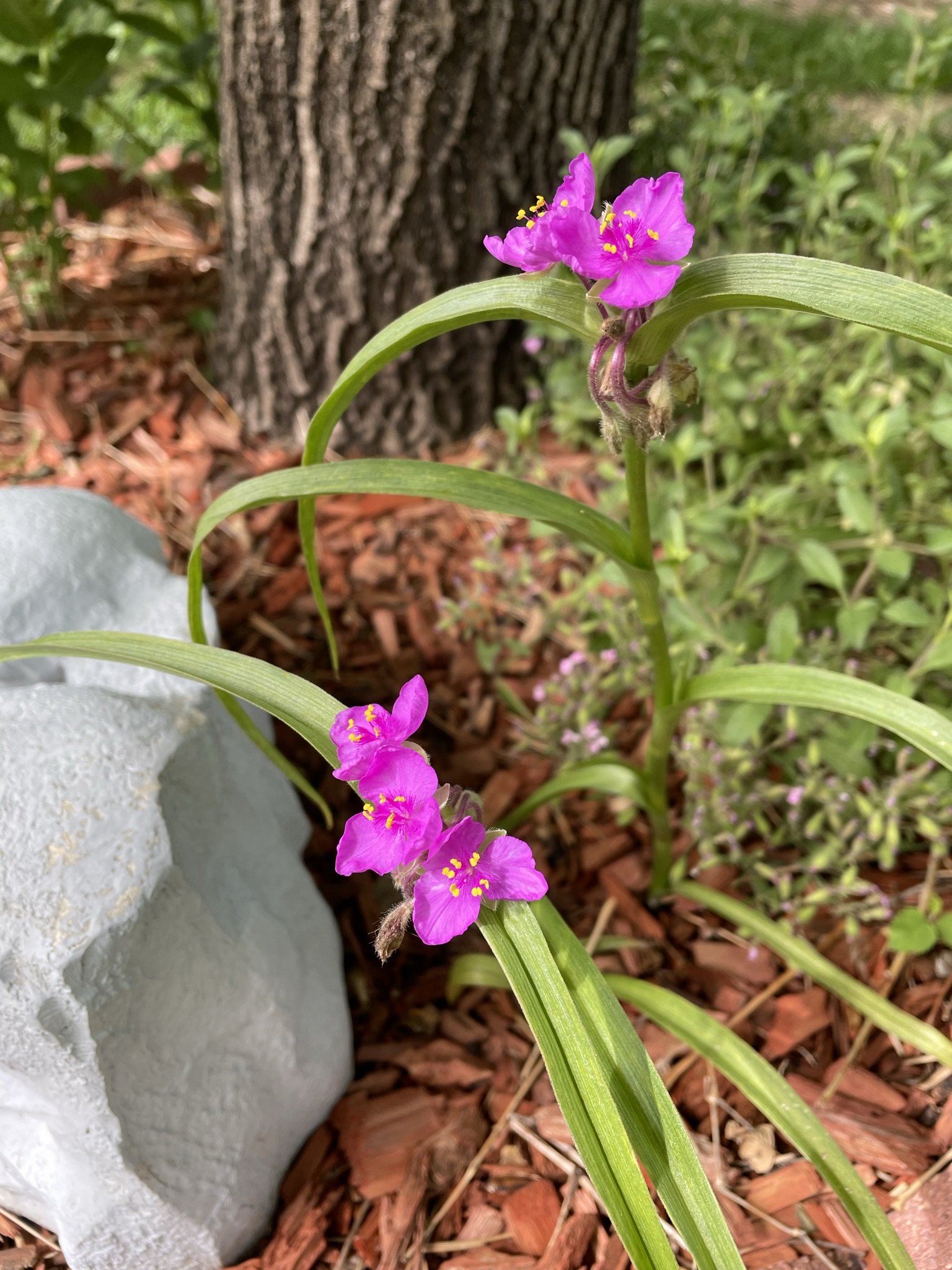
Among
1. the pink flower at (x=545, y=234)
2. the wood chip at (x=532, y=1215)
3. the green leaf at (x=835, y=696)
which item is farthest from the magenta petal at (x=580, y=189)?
the wood chip at (x=532, y=1215)

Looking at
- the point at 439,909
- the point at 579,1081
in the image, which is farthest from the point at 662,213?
the point at 579,1081

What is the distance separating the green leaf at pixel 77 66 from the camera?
77.5 inches

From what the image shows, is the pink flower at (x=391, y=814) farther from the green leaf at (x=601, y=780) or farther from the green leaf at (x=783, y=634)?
the green leaf at (x=783, y=634)

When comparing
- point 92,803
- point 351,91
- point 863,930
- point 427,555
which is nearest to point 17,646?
point 92,803

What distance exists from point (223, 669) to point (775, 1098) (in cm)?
73

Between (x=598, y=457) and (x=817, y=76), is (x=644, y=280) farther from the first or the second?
(x=817, y=76)

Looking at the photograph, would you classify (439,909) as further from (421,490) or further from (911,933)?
(911,933)

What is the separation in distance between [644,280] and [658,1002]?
2.68 ft

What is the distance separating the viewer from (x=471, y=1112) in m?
1.27

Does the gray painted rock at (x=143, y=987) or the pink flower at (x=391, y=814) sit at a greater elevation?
the pink flower at (x=391, y=814)

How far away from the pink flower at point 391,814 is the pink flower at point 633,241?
15.4 inches

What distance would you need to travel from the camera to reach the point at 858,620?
1283 millimetres

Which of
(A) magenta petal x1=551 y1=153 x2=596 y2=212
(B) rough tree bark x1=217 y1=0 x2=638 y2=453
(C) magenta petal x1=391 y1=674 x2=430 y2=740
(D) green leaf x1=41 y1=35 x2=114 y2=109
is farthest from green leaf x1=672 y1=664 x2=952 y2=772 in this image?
(D) green leaf x1=41 y1=35 x2=114 y2=109

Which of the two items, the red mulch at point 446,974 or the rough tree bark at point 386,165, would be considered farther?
the rough tree bark at point 386,165
